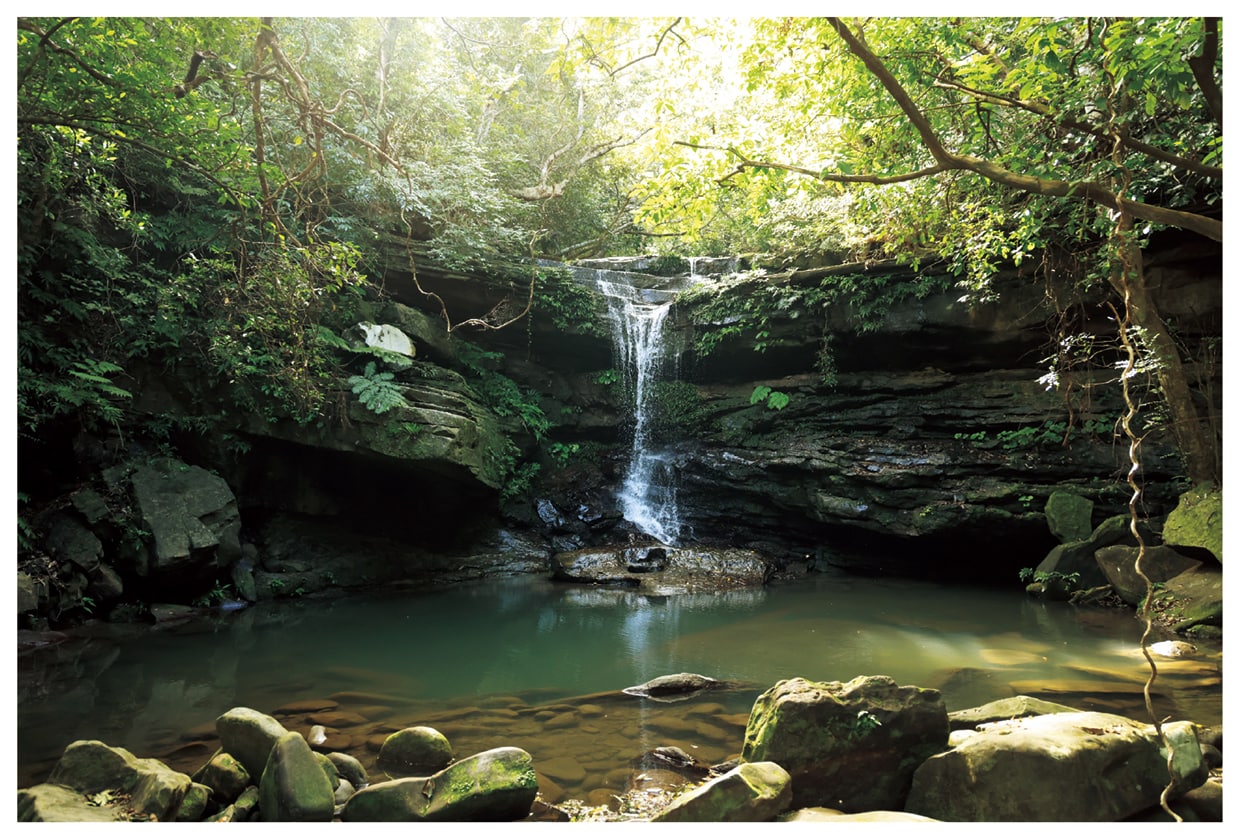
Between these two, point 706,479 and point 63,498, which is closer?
point 63,498

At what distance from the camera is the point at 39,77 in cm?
440

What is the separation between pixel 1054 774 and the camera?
2.63m

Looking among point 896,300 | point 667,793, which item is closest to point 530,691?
point 667,793

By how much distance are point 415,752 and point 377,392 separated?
6523 millimetres

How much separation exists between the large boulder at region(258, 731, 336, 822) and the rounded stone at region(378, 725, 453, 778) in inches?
25.7

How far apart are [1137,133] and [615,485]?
922 centimetres

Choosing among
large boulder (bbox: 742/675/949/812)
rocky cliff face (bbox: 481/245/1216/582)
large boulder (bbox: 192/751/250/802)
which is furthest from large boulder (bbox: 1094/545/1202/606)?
large boulder (bbox: 192/751/250/802)

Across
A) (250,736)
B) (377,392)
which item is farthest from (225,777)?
(377,392)

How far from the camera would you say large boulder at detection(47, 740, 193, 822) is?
2.77 meters

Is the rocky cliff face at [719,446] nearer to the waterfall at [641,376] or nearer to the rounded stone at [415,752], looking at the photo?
the waterfall at [641,376]

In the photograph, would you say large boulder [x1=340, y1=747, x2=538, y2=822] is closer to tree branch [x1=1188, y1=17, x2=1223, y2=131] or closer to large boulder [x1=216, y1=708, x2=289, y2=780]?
large boulder [x1=216, y1=708, x2=289, y2=780]

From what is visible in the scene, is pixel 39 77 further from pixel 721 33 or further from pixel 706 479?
pixel 706 479

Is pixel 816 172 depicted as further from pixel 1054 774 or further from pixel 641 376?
pixel 641 376

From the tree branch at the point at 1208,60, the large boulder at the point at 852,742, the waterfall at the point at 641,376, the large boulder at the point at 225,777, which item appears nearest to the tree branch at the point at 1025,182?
the tree branch at the point at 1208,60
